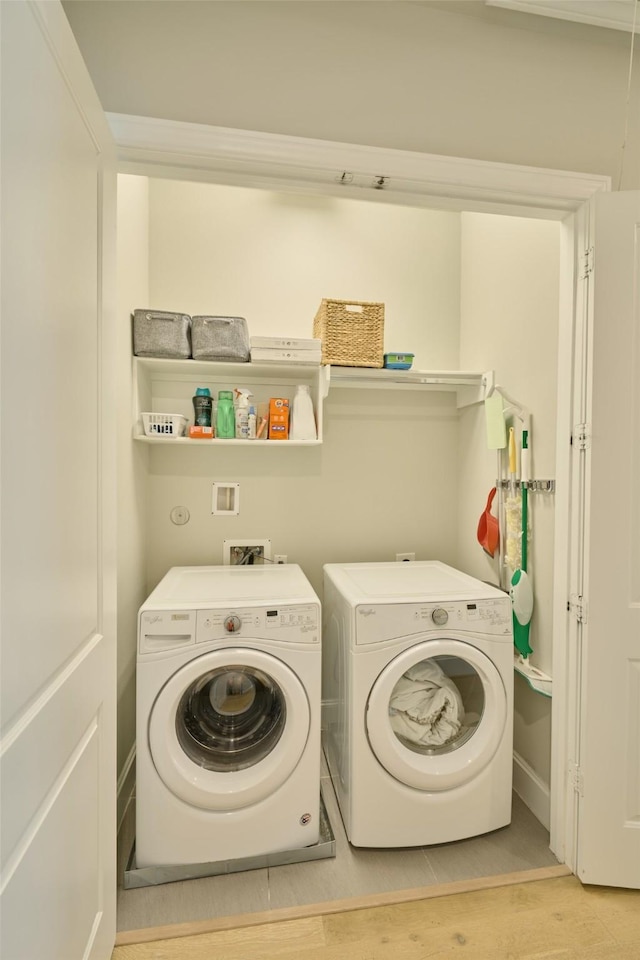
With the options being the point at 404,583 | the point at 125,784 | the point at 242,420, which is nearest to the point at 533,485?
the point at 404,583

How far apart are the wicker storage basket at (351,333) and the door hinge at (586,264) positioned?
2.88 ft

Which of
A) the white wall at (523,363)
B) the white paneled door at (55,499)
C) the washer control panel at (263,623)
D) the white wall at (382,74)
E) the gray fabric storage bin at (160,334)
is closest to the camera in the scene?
the white paneled door at (55,499)

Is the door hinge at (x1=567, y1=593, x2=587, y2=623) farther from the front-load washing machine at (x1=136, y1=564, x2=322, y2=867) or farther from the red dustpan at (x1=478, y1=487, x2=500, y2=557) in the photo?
the front-load washing machine at (x1=136, y1=564, x2=322, y2=867)

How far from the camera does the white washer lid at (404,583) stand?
1752 mm

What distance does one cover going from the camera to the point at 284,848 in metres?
1.64

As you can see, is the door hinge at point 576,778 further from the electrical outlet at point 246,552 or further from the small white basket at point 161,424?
the small white basket at point 161,424

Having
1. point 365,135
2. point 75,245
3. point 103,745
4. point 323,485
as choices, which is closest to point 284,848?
point 103,745

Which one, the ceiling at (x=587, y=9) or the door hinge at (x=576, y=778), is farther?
the door hinge at (x=576, y=778)

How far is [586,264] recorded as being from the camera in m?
1.54

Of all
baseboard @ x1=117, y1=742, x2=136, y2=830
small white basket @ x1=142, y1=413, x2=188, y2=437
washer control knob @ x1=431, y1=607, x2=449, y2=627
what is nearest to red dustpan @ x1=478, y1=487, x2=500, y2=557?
washer control knob @ x1=431, y1=607, x2=449, y2=627

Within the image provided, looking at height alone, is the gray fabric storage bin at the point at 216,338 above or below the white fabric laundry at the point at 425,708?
above

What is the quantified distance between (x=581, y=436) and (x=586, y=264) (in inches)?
22.0

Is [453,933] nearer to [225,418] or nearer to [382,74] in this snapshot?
[225,418]

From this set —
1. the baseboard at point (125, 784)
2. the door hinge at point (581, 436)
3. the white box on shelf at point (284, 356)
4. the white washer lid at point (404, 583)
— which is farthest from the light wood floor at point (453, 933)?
the white box on shelf at point (284, 356)
